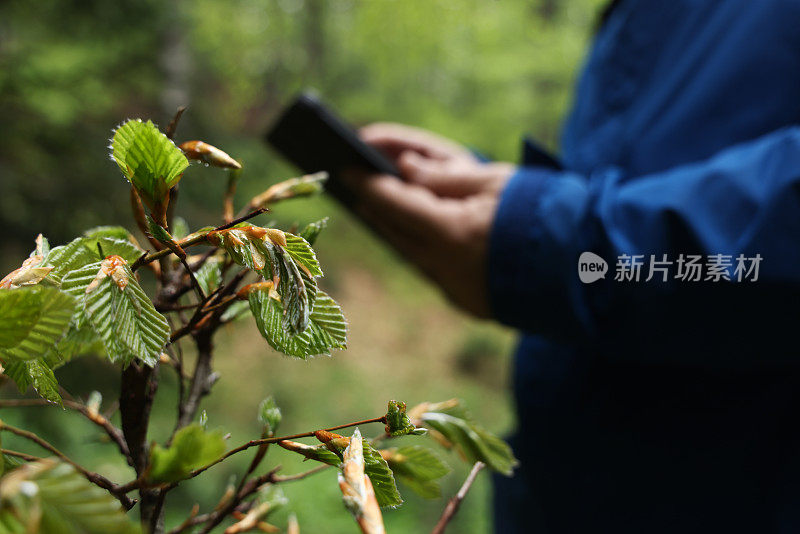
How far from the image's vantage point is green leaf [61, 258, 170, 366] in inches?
7.0

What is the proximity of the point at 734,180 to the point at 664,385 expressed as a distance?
0.29 meters

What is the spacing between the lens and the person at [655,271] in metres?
0.63

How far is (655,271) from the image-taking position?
651 mm

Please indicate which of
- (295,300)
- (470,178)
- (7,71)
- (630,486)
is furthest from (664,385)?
(7,71)

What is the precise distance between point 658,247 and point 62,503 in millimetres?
648

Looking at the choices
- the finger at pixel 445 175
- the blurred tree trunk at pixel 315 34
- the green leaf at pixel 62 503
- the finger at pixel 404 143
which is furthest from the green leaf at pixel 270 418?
the blurred tree trunk at pixel 315 34

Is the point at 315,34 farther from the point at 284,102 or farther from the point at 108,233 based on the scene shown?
the point at 108,233

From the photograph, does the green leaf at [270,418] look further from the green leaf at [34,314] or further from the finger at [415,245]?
the finger at [415,245]

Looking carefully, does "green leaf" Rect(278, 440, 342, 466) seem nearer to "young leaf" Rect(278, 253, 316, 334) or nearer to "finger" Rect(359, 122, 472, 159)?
"young leaf" Rect(278, 253, 316, 334)

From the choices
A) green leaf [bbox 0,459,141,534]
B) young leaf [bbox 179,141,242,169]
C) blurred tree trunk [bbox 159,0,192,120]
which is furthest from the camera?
blurred tree trunk [bbox 159,0,192,120]

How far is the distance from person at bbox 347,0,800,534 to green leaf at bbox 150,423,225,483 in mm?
576

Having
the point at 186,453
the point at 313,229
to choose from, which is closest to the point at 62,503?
the point at 186,453

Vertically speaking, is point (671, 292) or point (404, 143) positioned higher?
point (404, 143)

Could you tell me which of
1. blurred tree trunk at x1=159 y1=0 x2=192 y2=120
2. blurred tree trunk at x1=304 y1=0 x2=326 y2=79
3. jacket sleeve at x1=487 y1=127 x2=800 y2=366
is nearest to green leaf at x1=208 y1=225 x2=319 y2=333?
jacket sleeve at x1=487 y1=127 x2=800 y2=366
